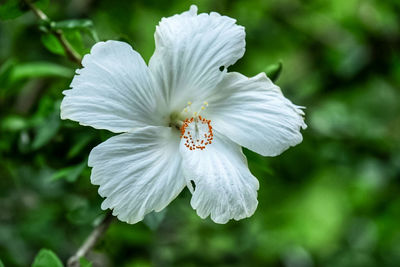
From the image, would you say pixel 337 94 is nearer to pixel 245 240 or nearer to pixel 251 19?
pixel 251 19

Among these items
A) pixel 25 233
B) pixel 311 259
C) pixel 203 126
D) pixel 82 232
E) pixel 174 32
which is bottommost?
pixel 311 259

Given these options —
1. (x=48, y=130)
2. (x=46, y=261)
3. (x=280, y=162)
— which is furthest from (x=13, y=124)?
(x=280, y=162)

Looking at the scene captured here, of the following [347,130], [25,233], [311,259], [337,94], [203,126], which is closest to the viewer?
[203,126]

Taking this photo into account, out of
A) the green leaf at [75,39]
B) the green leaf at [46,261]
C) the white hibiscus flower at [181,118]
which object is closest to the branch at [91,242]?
the green leaf at [46,261]

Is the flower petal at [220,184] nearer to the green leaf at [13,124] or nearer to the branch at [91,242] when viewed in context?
the branch at [91,242]

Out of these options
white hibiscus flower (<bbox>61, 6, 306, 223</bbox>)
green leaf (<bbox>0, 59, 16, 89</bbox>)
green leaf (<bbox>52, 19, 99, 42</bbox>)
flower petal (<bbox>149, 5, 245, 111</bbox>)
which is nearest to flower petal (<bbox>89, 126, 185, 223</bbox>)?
white hibiscus flower (<bbox>61, 6, 306, 223</bbox>)

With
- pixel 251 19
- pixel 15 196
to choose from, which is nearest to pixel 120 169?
pixel 15 196

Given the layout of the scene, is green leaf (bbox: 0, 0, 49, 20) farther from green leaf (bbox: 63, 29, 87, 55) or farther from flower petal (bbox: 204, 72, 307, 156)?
flower petal (bbox: 204, 72, 307, 156)

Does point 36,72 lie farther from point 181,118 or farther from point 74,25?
point 181,118
